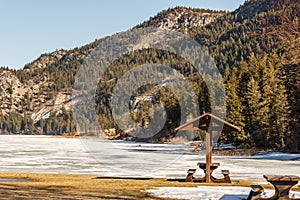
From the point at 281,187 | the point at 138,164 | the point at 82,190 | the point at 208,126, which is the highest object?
the point at 208,126

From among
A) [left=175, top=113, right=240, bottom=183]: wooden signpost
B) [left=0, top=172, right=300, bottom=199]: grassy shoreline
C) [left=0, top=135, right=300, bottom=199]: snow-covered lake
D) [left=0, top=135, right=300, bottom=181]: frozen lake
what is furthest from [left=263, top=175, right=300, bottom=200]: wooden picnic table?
[left=0, top=135, right=300, bottom=181]: frozen lake

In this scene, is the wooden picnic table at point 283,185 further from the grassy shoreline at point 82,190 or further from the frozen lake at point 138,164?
the frozen lake at point 138,164

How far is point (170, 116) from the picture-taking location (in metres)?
100

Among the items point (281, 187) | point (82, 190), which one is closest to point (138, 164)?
point (82, 190)

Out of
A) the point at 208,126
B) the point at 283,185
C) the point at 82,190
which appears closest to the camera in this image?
the point at 283,185

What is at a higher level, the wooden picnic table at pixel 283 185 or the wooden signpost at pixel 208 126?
the wooden signpost at pixel 208 126

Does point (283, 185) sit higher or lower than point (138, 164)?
higher

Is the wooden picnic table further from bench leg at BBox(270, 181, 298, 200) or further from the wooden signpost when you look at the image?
the wooden signpost

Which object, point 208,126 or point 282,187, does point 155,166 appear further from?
point 282,187

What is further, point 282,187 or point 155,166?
point 155,166

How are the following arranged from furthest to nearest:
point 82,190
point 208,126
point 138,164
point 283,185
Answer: point 138,164 < point 208,126 < point 82,190 < point 283,185

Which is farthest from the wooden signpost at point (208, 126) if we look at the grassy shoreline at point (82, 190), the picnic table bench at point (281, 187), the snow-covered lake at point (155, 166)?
the picnic table bench at point (281, 187)

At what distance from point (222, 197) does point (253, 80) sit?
46939 mm

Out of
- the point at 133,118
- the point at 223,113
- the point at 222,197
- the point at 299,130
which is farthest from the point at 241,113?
the point at 133,118
